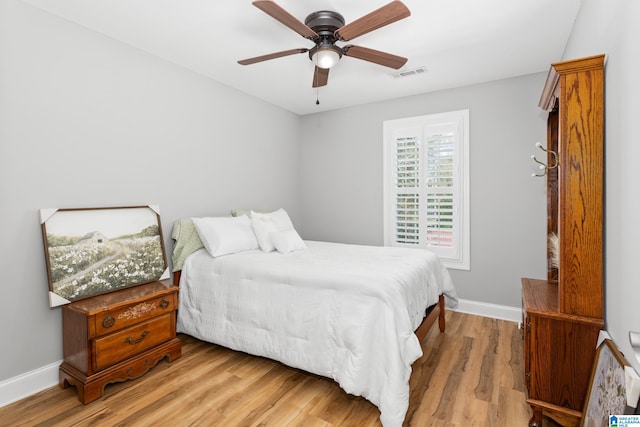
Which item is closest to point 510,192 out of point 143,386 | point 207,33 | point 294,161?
point 294,161

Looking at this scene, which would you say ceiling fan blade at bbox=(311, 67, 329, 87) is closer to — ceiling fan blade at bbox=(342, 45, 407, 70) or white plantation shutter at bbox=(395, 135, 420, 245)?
ceiling fan blade at bbox=(342, 45, 407, 70)

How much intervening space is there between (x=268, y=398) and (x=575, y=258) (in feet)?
6.57

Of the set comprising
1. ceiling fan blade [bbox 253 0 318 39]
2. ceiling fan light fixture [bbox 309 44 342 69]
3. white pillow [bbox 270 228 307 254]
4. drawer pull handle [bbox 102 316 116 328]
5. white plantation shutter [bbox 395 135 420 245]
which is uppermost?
ceiling fan blade [bbox 253 0 318 39]

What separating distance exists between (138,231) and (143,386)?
1.23 meters

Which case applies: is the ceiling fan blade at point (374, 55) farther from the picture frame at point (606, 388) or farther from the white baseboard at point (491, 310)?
the white baseboard at point (491, 310)

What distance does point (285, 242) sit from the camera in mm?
3240

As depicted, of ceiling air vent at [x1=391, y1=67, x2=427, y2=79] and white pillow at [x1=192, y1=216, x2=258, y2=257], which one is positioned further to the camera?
ceiling air vent at [x1=391, y1=67, x2=427, y2=79]

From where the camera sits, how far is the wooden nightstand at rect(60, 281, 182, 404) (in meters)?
2.11

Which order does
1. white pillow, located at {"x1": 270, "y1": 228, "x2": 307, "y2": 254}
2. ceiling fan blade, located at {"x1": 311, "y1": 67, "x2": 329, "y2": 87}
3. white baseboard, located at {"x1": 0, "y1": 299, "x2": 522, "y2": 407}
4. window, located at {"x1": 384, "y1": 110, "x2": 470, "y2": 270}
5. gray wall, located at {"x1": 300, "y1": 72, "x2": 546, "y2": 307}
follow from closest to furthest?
white baseboard, located at {"x1": 0, "y1": 299, "x2": 522, "y2": 407}, ceiling fan blade, located at {"x1": 311, "y1": 67, "x2": 329, "y2": 87}, white pillow, located at {"x1": 270, "y1": 228, "x2": 307, "y2": 254}, gray wall, located at {"x1": 300, "y1": 72, "x2": 546, "y2": 307}, window, located at {"x1": 384, "y1": 110, "x2": 470, "y2": 270}

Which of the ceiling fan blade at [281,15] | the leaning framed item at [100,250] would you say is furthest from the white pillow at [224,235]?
the ceiling fan blade at [281,15]

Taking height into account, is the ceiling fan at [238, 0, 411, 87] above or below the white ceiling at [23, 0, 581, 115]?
below

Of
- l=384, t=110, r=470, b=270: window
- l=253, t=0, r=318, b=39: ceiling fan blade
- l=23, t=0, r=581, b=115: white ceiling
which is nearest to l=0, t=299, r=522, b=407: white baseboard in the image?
l=23, t=0, r=581, b=115: white ceiling

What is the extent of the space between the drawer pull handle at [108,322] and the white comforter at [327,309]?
73cm
